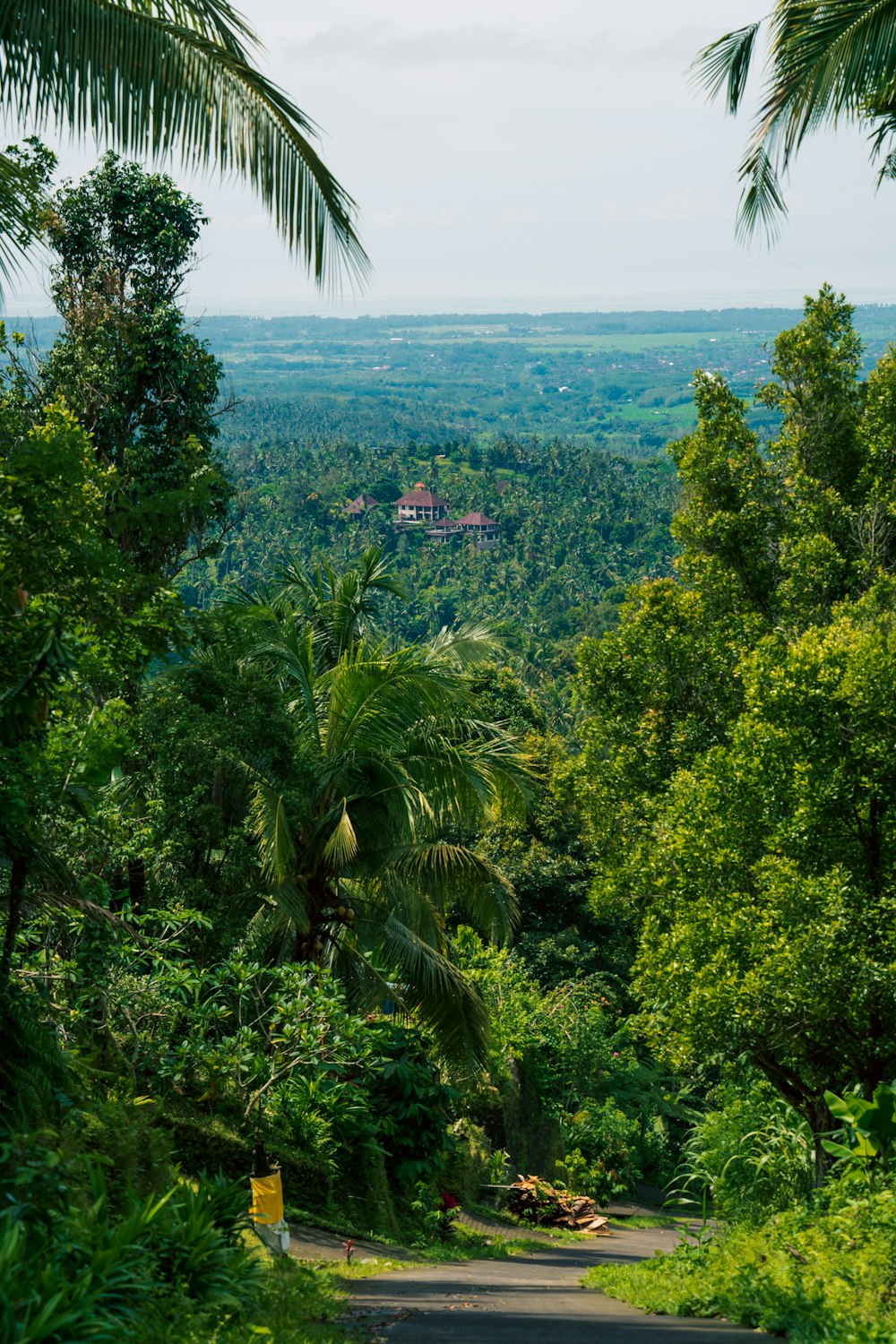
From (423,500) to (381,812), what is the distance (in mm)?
106066

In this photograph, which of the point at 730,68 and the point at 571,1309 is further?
the point at 730,68

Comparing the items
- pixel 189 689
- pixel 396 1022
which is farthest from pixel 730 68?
pixel 396 1022

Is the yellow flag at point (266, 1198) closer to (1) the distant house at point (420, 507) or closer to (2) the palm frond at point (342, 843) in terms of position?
(2) the palm frond at point (342, 843)

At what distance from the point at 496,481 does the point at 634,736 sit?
115 m

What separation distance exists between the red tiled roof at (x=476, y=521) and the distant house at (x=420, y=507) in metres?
3.42

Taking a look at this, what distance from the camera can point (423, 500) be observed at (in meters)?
115

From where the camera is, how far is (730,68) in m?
7.21

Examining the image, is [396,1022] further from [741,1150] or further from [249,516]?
[249,516]

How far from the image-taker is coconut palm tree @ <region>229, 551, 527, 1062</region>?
32.8ft

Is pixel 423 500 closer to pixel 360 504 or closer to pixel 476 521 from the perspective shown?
pixel 360 504

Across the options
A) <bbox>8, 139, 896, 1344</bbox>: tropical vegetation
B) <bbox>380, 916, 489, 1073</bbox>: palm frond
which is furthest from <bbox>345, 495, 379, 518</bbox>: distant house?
<bbox>380, 916, 489, 1073</bbox>: palm frond

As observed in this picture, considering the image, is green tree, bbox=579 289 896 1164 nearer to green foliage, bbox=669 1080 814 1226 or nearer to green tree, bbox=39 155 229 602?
green foliage, bbox=669 1080 814 1226

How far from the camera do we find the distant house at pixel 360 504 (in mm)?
106688

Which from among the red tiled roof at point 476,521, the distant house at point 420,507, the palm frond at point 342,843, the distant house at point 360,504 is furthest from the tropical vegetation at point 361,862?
the distant house at point 420,507
